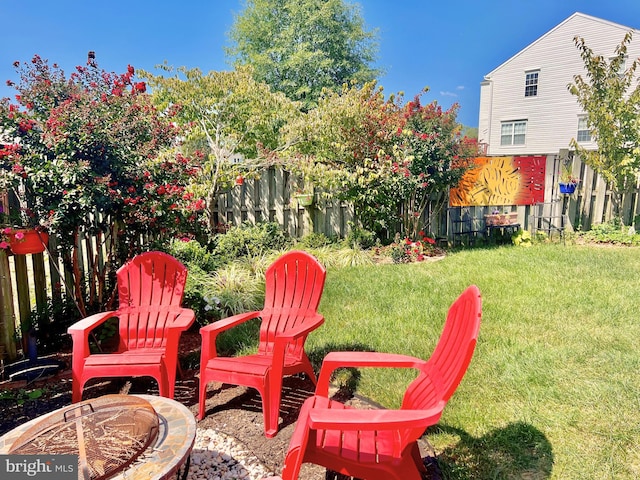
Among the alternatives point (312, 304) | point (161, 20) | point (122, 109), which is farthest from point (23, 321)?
point (161, 20)

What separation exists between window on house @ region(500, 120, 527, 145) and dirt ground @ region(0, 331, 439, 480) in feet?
60.7

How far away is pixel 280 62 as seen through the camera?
21.3 m

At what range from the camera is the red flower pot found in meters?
2.90

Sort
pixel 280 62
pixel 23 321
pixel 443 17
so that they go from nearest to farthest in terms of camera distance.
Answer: pixel 23 321, pixel 280 62, pixel 443 17

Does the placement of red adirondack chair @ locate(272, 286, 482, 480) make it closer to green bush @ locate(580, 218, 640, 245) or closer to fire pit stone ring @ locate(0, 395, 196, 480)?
fire pit stone ring @ locate(0, 395, 196, 480)

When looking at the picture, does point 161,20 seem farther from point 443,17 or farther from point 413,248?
point 443,17

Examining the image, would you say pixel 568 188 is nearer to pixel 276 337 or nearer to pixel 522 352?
pixel 522 352

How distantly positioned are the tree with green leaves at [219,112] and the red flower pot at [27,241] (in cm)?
288

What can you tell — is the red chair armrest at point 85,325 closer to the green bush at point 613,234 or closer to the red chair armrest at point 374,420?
the red chair armrest at point 374,420

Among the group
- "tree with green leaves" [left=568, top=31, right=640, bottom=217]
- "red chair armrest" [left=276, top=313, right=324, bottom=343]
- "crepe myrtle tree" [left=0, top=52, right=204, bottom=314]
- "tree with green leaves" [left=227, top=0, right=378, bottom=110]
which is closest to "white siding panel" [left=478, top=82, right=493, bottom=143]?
"tree with green leaves" [left=227, top=0, right=378, bottom=110]

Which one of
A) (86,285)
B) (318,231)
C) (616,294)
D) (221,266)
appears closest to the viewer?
(86,285)

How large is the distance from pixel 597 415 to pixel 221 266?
4346 millimetres

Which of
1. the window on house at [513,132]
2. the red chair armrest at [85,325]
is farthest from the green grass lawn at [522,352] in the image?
the window on house at [513,132]
